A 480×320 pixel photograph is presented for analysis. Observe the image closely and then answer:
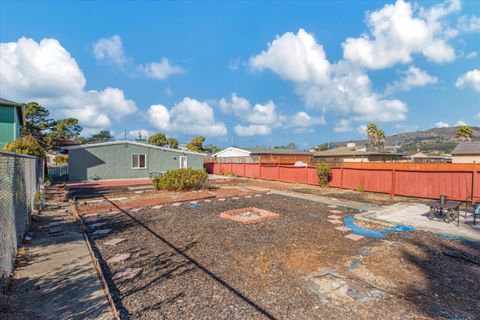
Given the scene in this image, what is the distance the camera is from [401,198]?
36.6 feet

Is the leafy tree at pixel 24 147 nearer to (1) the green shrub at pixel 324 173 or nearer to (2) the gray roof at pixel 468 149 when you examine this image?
(1) the green shrub at pixel 324 173

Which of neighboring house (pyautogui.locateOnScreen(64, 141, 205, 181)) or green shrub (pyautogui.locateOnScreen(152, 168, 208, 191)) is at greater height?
neighboring house (pyautogui.locateOnScreen(64, 141, 205, 181))

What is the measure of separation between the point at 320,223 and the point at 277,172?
481 inches

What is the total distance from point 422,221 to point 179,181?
1010cm

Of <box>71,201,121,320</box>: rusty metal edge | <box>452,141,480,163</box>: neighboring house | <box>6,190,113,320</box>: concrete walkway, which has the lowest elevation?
<box>6,190,113,320</box>: concrete walkway

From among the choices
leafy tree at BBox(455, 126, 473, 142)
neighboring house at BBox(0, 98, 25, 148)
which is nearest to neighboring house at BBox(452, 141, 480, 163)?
leafy tree at BBox(455, 126, 473, 142)

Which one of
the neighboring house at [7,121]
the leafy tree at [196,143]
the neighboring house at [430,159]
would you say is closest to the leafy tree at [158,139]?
the leafy tree at [196,143]

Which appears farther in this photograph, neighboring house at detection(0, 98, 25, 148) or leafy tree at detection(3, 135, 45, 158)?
neighboring house at detection(0, 98, 25, 148)

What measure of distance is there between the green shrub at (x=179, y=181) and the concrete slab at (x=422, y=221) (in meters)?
8.36

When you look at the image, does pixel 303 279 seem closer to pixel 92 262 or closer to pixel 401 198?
pixel 92 262

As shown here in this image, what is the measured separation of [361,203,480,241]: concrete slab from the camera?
19.9 ft

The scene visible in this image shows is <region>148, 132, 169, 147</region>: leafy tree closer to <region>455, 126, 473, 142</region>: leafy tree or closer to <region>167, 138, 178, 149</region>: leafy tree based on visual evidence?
<region>167, 138, 178, 149</region>: leafy tree

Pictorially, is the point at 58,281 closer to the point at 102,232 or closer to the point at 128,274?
the point at 128,274

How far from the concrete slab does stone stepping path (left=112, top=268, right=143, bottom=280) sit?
659cm
